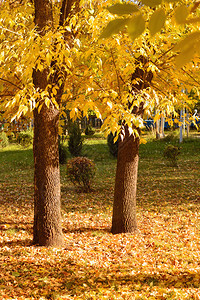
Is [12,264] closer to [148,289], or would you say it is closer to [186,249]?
[148,289]

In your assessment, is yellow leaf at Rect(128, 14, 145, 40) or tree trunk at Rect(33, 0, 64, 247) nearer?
yellow leaf at Rect(128, 14, 145, 40)

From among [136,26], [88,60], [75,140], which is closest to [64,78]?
[88,60]

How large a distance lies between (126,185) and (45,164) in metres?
1.68

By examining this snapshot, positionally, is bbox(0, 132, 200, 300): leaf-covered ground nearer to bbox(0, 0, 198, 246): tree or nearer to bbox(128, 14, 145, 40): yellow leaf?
bbox(0, 0, 198, 246): tree

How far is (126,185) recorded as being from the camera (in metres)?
6.35

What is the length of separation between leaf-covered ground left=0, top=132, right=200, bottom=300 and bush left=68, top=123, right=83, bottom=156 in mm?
5569

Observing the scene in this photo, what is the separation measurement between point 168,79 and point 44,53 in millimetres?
3134

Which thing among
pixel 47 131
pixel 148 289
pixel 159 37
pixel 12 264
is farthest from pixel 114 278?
pixel 159 37

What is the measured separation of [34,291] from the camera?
4.09 metres

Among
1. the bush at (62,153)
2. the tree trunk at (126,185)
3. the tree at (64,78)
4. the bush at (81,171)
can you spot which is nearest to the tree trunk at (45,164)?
the tree at (64,78)

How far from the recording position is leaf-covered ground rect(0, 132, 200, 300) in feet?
14.0

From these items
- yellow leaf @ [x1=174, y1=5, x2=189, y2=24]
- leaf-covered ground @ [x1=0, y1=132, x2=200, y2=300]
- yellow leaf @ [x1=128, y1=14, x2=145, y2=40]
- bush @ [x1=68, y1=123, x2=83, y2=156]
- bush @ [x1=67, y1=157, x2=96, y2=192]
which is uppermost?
yellow leaf @ [x1=174, y1=5, x2=189, y2=24]

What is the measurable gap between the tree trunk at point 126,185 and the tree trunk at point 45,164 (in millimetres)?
1288

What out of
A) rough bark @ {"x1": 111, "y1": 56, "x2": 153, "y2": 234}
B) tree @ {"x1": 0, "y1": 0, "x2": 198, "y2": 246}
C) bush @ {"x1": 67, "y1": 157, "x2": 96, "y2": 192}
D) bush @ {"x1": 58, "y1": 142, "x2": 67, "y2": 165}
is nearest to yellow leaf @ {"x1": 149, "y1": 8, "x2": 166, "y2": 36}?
tree @ {"x1": 0, "y1": 0, "x2": 198, "y2": 246}
